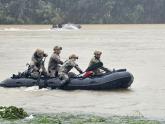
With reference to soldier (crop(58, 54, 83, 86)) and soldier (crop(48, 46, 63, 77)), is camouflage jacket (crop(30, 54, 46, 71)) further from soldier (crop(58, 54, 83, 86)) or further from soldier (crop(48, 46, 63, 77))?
soldier (crop(58, 54, 83, 86))

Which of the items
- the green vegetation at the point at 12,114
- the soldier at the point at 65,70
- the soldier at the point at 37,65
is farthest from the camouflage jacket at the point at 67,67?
the green vegetation at the point at 12,114

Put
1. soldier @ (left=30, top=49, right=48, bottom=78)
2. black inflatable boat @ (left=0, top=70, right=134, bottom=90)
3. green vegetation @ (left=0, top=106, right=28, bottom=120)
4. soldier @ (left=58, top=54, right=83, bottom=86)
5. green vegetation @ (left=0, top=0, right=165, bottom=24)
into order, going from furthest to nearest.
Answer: green vegetation @ (left=0, top=0, right=165, bottom=24) → soldier @ (left=30, top=49, right=48, bottom=78) → soldier @ (left=58, top=54, right=83, bottom=86) → black inflatable boat @ (left=0, top=70, right=134, bottom=90) → green vegetation @ (left=0, top=106, right=28, bottom=120)

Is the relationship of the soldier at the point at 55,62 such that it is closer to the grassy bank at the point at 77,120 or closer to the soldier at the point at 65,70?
the soldier at the point at 65,70

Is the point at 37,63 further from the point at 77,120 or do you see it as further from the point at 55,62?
the point at 77,120

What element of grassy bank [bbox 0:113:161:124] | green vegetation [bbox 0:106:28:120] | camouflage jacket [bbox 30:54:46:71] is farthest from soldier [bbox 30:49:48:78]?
green vegetation [bbox 0:106:28:120]

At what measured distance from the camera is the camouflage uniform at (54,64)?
21078mm

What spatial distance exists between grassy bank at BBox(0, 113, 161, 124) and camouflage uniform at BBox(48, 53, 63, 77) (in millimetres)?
5947

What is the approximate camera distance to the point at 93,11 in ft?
336

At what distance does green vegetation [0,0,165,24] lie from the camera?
97.4 meters

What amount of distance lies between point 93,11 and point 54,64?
268 feet

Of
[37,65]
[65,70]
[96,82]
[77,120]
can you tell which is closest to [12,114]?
[77,120]

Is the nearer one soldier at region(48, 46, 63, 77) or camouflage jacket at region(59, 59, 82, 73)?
camouflage jacket at region(59, 59, 82, 73)

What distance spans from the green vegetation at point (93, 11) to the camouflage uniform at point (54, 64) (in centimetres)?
7573

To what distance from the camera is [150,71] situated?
27906mm
